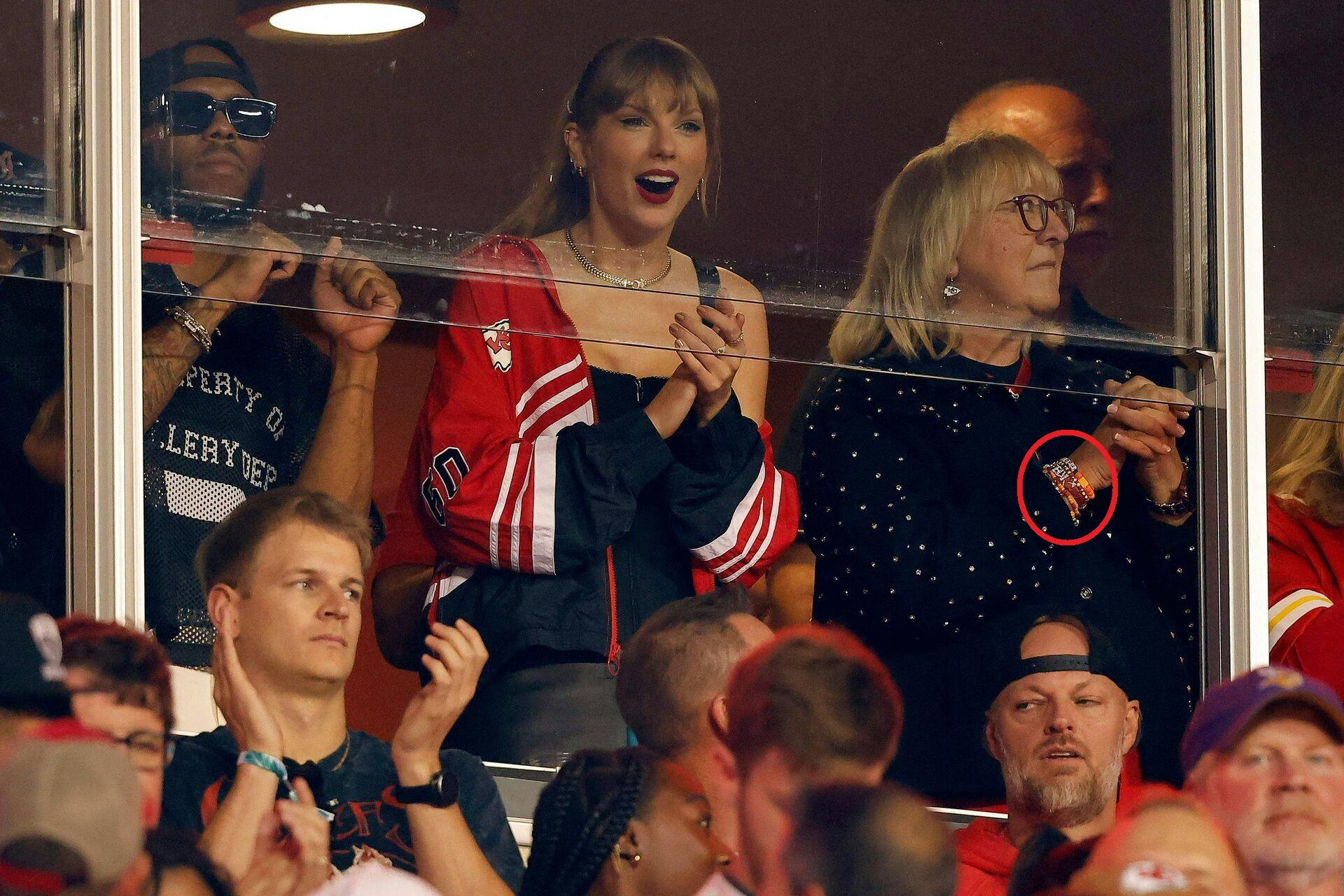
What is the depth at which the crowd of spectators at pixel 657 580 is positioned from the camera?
255cm

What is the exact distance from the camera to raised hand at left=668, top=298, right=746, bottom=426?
3146mm

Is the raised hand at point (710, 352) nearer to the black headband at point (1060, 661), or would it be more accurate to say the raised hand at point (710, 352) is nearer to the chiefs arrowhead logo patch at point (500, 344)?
the chiefs arrowhead logo patch at point (500, 344)

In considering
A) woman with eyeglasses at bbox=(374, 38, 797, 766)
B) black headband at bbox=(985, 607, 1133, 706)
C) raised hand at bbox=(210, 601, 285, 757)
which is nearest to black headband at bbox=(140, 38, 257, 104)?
woman with eyeglasses at bbox=(374, 38, 797, 766)

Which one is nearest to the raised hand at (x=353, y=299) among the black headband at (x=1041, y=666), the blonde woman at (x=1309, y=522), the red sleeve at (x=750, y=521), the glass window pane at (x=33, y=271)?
the glass window pane at (x=33, y=271)

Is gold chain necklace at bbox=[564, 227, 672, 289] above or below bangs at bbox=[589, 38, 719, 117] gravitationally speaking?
below

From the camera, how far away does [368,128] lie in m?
3.03

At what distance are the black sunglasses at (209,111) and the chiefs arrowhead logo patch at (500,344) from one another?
0.43 metres

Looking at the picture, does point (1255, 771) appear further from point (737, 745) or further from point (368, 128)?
point (368, 128)

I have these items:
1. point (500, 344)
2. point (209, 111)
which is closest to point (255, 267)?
point (209, 111)

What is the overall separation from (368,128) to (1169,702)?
156cm

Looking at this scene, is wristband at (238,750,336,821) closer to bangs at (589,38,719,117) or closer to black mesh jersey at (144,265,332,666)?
black mesh jersey at (144,265,332,666)

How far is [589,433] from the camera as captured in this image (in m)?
3.10

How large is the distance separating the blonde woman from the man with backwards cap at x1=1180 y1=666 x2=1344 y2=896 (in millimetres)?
668

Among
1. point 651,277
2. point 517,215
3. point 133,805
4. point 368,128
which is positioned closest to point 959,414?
point 651,277
